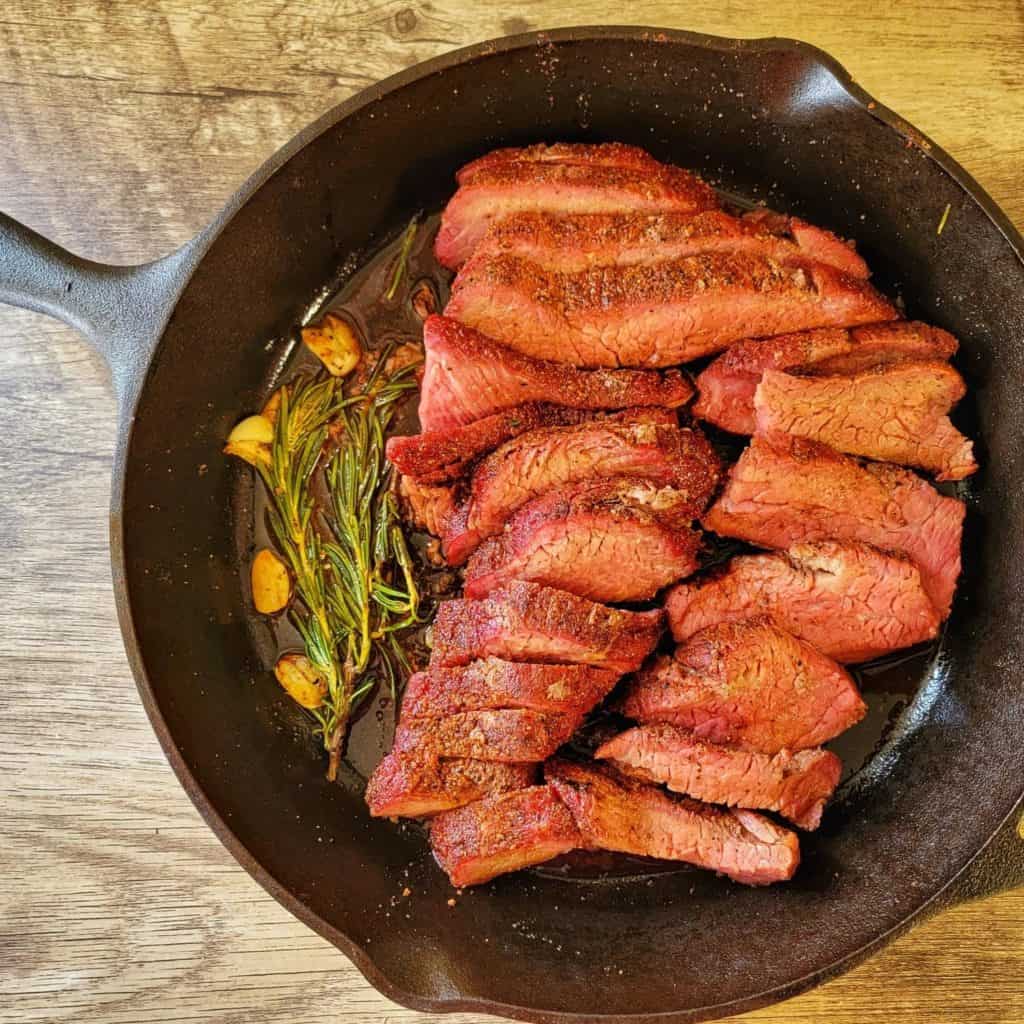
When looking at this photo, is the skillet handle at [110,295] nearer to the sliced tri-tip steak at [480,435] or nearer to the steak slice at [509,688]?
the sliced tri-tip steak at [480,435]

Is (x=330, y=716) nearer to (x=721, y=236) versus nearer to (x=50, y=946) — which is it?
(x=50, y=946)

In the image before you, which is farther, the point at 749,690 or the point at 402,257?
the point at 402,257

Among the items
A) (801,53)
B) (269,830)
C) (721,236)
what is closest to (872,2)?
(801,53)

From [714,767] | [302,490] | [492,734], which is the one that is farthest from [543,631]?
[302,490]

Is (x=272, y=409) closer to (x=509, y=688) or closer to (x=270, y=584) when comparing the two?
(x=270, y=584)

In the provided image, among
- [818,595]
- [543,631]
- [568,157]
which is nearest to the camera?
[543,631]

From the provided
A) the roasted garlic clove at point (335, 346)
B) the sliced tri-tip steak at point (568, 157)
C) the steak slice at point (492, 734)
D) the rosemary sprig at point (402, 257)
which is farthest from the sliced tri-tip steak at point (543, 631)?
the sliced tri-tip steak at point (568, 157)
